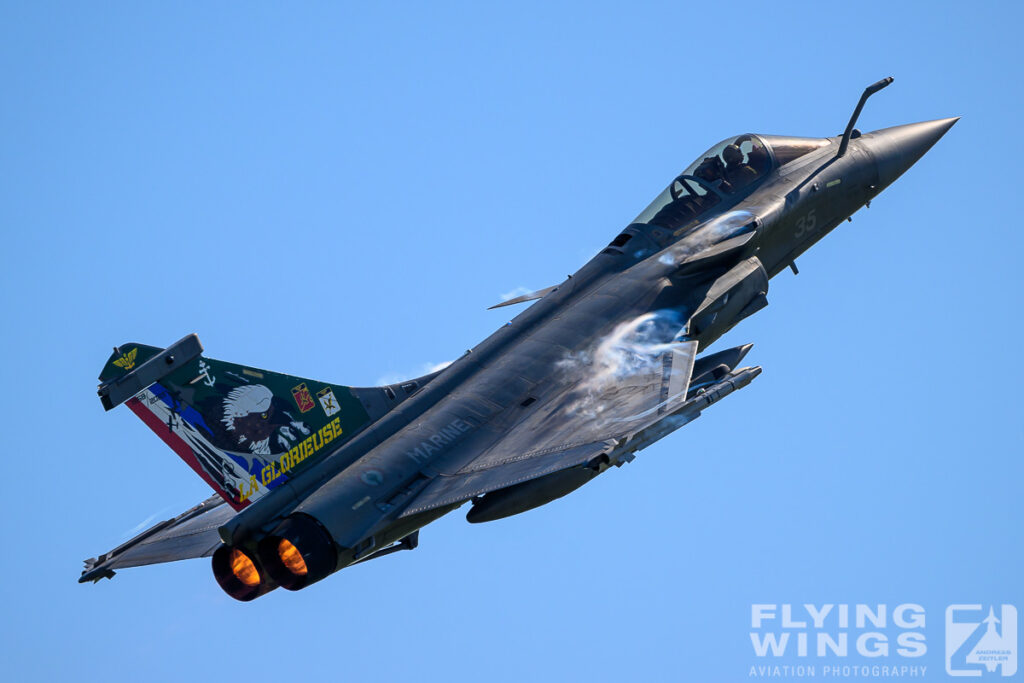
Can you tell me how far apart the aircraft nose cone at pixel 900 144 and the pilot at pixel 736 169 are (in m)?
2.32

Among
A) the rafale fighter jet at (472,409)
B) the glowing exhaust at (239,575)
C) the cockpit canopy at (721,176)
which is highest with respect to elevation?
the cockpit canopy at (721,176)

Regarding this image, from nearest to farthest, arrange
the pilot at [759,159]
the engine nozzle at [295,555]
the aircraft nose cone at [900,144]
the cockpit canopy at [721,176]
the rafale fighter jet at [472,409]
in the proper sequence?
the engine nozzle at [295,555] < the rafale fighter jet at [472,409] < the cockpit canopy at [721,176] < the pilot at [759,159] < the aircraft nose cone at [900,144]

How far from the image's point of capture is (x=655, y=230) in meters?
22.8

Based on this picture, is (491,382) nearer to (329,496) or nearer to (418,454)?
(418,454)

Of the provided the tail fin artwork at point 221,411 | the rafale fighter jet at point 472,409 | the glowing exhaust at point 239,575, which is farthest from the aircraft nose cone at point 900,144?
the glowing exhaust at point 239,575

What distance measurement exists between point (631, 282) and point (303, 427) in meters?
5.74

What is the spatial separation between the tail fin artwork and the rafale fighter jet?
0.02 metres

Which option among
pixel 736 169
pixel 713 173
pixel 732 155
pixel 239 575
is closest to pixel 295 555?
pixel 239 575

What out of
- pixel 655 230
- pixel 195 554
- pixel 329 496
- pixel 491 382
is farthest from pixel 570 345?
pixel 195 554

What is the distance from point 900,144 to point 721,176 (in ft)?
11.6

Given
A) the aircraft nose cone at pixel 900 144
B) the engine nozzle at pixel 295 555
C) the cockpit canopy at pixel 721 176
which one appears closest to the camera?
the engine nozzle at pixel 295 555

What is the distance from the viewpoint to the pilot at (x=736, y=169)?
922 inches

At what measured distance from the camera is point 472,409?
65.0 ft

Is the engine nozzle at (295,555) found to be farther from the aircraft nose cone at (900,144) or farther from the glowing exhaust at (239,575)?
the aircraft nose cone at (900,144)
